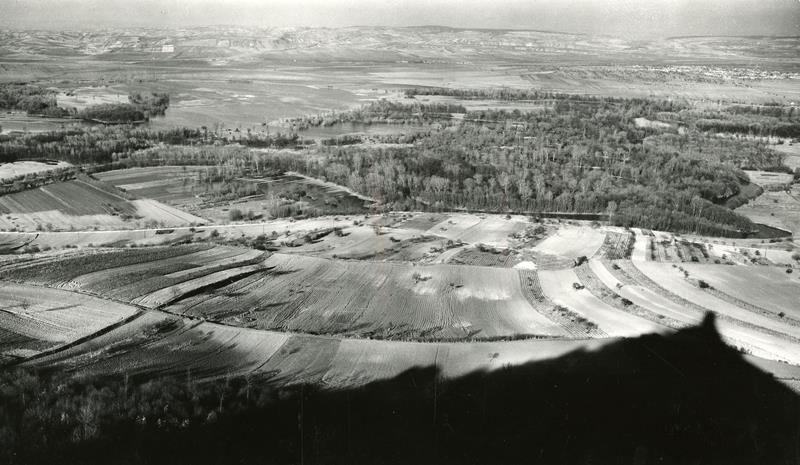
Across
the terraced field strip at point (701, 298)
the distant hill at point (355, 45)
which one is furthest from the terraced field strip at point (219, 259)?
the distant hill at point (355, 45)

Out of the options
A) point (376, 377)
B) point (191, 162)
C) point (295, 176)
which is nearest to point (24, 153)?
point (191, 162)

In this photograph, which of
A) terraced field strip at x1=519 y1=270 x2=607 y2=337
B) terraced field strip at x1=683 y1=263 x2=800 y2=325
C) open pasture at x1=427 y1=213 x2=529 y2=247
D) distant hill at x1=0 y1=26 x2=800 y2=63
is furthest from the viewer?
distant hill at x1=0 y1=26 x2=800 y2=63

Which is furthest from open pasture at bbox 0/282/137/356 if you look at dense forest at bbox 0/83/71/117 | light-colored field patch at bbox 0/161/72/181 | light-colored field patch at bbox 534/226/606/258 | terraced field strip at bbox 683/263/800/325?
dense forest at bbox 0/83/71/117

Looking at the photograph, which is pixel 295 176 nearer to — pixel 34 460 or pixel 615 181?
pixel 615 181

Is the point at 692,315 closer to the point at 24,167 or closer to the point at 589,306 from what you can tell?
the point at 589,306

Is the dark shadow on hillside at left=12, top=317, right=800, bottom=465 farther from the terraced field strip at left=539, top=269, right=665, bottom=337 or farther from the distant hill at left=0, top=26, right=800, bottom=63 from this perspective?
the distant hill at left=0, top=26, right=800, bottom=63

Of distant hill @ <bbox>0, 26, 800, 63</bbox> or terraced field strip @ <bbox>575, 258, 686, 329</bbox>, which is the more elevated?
distant hill @ <bbox>0, 26, 800, 63</bbox>
